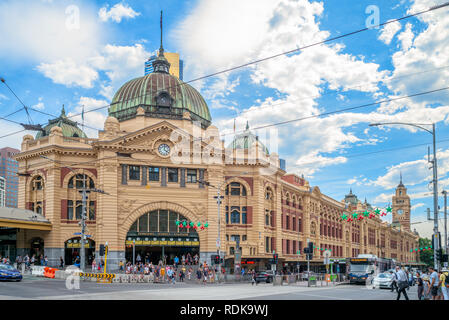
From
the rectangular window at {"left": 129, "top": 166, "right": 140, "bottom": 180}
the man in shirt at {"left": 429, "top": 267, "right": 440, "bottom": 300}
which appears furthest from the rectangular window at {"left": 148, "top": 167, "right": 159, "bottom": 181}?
the man in shirt at {"left": 429, "top": 267, "right": 440, "bottom": 300}

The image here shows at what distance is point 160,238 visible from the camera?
2307 inches

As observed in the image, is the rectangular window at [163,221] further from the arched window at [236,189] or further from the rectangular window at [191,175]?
the arched window at [236,189]

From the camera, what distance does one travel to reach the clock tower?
7087 inches

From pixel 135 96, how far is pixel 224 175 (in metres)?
16.1

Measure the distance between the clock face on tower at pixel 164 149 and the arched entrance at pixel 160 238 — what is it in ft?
22.0

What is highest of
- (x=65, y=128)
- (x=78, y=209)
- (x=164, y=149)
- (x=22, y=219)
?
(x=65, y=128)

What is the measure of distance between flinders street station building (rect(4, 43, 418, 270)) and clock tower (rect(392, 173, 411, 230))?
12399 centimetres

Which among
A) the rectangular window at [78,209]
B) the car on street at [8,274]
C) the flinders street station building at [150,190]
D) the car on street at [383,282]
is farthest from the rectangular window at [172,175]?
the car on street at [383,282]

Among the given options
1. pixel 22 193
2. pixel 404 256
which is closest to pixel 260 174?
pixel 22 193

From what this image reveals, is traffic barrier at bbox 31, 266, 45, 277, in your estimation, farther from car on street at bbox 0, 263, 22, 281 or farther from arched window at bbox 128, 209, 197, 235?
arched window at bbox 128, 209, 197, 235

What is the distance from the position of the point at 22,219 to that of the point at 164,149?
17.4 meters

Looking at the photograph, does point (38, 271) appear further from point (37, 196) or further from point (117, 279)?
point (37, 196)


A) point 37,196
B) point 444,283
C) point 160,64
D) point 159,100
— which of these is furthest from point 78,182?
point 444,283
